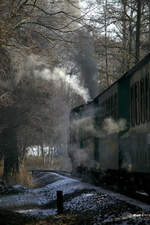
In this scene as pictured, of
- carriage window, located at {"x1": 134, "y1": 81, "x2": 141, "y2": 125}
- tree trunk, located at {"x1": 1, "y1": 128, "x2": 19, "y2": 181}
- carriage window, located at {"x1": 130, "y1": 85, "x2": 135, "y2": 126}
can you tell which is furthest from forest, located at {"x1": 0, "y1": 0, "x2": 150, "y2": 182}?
carriage window, located at {"x1": 134, "y1": 81, "x2": 141, "y2": 125}

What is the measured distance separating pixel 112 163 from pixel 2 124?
10.4 metres

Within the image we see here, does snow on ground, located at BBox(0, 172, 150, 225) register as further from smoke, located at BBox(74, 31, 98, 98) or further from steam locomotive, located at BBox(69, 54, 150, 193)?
smoke, located at BBox(74, 31, 98, 98)

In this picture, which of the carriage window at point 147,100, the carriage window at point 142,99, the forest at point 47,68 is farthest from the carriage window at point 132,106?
the forest at point 47,68

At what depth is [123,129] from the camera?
11805 millimetres

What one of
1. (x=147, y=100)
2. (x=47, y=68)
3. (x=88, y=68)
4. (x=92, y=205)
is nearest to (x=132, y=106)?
(x=147, y=100)

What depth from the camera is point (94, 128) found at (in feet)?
52.8

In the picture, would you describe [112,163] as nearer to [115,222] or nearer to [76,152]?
[115,222]

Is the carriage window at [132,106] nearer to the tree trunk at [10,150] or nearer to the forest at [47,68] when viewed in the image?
the forest at [47,68]

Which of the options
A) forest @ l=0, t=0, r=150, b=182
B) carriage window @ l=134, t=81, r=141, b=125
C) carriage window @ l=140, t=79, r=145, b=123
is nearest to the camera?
carriage window @ l=140, t=79, r=145, b=123

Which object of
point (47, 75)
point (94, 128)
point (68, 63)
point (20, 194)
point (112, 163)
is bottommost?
point (20, 194)

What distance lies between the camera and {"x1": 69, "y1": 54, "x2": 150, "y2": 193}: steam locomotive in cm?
983

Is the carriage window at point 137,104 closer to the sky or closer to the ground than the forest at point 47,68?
closer to the ground

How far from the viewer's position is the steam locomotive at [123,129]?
9828 millimetres

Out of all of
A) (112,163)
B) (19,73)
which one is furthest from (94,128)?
(19,73)
